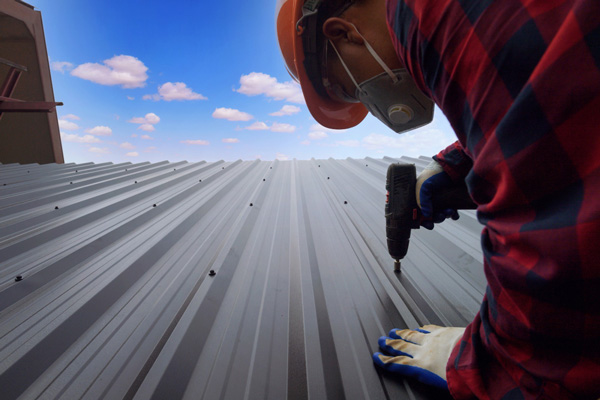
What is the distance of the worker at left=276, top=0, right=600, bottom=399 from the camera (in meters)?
0.43

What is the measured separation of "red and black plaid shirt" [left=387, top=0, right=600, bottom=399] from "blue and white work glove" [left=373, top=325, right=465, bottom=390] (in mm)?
215

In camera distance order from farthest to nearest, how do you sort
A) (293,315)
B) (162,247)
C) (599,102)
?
(162,247) < (293,315) < (599,102)

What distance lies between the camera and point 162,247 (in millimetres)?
1686

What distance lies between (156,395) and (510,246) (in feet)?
3.40

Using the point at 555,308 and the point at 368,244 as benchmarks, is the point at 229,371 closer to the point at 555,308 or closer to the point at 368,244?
the point at 555,308

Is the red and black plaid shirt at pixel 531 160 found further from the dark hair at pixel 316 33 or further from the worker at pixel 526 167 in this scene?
the dark hair at pixel 316 33

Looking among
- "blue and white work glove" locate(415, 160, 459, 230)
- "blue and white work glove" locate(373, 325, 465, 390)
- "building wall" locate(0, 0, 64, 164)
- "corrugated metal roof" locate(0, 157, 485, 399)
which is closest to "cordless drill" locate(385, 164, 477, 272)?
"blue and white work glove" locate(415, 160, 459, 230)

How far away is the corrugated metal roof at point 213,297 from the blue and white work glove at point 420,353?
0.13ft

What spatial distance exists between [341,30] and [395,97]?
1.15ft

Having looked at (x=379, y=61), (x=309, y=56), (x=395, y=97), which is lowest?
(x=395, y=97)

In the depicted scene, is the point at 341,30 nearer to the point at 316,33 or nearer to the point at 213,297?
the point at 316,33

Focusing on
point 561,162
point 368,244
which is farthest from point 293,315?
point 561,162

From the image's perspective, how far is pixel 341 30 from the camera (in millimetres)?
1061

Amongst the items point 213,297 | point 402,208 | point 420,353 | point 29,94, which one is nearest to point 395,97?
point 402,208
